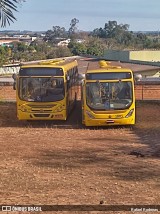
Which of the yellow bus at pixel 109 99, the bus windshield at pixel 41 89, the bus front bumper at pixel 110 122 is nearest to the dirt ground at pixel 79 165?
the bus front bumper at pixel 110 122

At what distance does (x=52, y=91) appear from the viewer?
19.6 m

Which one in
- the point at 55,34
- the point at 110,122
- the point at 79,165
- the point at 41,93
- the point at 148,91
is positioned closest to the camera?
the point at 79,165

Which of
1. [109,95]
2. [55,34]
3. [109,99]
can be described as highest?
[109,95]

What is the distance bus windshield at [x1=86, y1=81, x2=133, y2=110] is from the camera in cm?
1838

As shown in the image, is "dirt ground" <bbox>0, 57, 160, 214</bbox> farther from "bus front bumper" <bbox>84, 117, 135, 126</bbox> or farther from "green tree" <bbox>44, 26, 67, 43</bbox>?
"green tree" <bbox>44, 26, 67, 43</bbox>

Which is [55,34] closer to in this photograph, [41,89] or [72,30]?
[72,30]

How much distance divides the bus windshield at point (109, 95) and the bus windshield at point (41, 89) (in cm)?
155

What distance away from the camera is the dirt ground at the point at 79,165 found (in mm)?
8484

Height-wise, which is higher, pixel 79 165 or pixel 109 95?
pixel 109 95

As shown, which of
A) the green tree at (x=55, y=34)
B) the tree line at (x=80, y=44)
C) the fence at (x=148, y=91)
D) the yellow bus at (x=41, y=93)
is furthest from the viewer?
the green tree at (x=55, y=34)

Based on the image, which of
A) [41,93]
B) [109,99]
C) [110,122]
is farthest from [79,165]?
[41,93]

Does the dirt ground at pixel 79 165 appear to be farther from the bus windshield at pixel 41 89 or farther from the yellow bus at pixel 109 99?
the bus windshield at pixel 41 89

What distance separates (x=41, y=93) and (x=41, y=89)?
6.5 inches

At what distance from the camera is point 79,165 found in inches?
443
